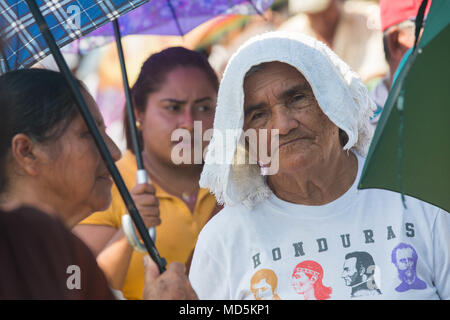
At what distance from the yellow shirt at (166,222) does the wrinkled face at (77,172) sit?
640mm

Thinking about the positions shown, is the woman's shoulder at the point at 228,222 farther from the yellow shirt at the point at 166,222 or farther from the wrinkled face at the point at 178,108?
the wrinkled face at the point at 178,108

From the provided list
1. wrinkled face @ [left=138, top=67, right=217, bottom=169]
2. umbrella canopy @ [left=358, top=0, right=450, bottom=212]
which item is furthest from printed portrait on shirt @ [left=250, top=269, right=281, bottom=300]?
wrinkled face @ [left=138, top=67, right=217, bottom=169]

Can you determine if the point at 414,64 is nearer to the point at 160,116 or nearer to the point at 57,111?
the point at 57,111

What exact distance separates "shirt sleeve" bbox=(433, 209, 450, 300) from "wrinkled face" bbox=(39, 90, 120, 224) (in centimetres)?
123

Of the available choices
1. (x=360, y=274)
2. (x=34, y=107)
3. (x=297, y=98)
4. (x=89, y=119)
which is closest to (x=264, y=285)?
(x=360, y=274)

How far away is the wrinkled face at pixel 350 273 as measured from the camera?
2.45m

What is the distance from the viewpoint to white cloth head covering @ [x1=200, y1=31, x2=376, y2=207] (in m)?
2.64

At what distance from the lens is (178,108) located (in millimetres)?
3434

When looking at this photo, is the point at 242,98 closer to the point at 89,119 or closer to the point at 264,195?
the point at 264,195

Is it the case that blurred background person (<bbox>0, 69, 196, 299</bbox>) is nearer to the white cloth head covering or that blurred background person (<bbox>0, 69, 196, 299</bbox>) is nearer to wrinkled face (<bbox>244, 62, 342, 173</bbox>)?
the white cloth head covering

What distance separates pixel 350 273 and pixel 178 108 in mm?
1356

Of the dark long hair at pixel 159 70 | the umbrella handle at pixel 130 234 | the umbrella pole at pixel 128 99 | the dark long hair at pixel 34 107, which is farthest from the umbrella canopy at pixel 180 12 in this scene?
the umbrella handle at pixel 130 234

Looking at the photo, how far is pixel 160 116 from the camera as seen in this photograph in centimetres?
344
